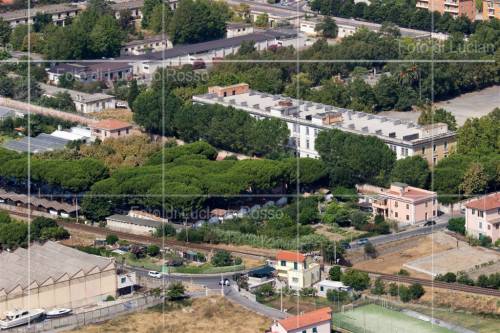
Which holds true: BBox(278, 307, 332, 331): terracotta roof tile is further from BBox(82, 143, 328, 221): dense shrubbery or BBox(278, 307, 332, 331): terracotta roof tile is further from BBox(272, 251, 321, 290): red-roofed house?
BBox(82, 143, 328, 221): dense shrubbery

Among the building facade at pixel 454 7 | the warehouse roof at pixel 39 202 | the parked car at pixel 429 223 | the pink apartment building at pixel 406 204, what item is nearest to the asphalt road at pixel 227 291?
the warehouse roof at pixel 39 202

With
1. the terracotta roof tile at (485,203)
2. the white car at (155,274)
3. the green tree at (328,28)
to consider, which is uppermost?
the green tree at (328,28)

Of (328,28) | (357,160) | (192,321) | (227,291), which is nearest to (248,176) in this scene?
(357,160)

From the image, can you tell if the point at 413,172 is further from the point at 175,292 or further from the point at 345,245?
the point at 175,292

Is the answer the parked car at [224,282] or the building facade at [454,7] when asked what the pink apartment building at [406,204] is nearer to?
the parked car at [224,282]

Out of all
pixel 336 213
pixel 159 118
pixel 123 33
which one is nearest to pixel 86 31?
pixel 123 33

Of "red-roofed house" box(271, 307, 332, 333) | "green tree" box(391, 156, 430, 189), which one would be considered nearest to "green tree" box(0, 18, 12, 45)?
"green tree" box(391, 156, 430, 189)
